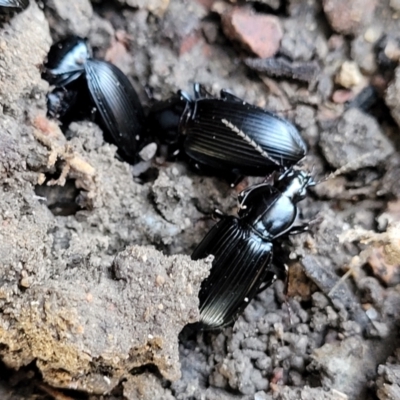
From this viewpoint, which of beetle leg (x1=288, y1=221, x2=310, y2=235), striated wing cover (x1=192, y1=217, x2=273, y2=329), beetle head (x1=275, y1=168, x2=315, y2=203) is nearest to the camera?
striated wing cover (x1=192, y1=217, x2=273, y2=329)

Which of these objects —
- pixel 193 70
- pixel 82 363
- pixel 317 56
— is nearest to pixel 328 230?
pixel 317 56

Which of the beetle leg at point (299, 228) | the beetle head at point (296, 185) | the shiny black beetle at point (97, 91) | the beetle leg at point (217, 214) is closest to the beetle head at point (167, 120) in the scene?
the shiny black beetle at point (97, 91)

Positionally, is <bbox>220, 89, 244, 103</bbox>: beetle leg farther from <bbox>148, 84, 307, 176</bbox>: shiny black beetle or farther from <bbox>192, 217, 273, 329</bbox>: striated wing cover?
<bbox>192, 217, 273, 329</bbox>: striated wing cover

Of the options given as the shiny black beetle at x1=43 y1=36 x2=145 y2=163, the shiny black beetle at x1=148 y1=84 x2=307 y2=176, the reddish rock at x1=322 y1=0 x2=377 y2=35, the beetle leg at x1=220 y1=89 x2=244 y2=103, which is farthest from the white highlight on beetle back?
the reddish rock at x1=322 y1=0 x2=377 y2=35

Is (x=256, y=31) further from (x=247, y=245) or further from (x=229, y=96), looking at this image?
(x=247, y=245)

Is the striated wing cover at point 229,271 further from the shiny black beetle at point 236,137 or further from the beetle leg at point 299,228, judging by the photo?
the shiny black beetle at point 236,137

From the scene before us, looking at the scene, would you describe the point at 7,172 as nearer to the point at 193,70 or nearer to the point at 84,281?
the point at 84,281

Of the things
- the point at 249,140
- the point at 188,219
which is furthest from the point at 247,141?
the point at 188,219

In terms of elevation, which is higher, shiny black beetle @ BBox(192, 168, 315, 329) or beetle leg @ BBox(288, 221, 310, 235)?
beetle leg @ BBox(288, 221, 310, 235)
